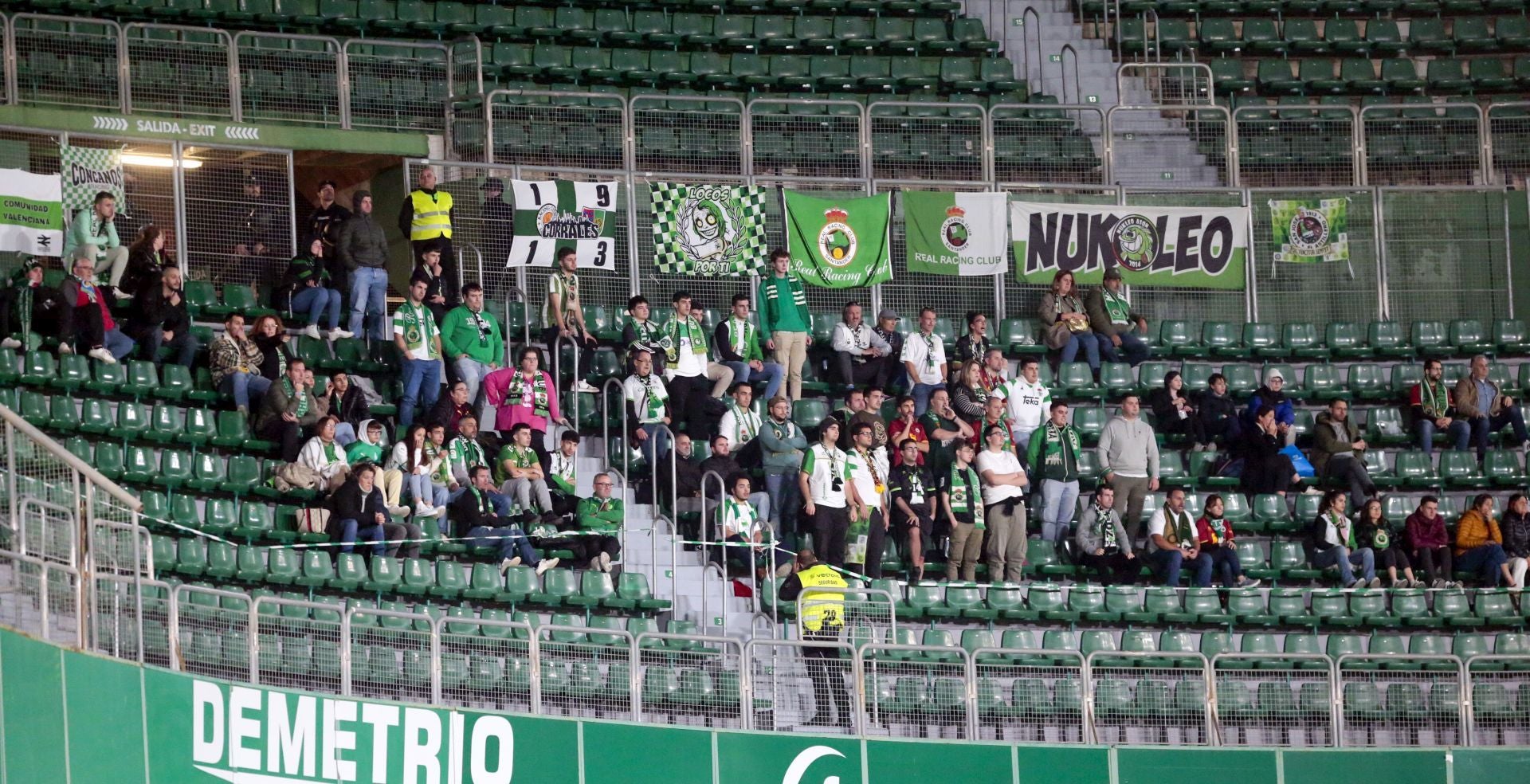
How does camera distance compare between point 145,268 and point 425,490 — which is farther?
point 145,268

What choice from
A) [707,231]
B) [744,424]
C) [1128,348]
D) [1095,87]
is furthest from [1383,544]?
[1095,87]

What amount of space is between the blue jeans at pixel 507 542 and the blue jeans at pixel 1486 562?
322 inches

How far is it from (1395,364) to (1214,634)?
5.25 m

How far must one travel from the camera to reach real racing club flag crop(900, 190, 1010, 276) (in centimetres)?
2202

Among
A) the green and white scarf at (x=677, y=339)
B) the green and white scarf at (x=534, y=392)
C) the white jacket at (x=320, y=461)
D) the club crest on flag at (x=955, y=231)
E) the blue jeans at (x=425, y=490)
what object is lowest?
the blue jeans at (x=425, y=490)

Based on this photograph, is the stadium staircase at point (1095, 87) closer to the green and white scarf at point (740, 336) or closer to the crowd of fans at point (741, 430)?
the crowd of fans at point (741, 430)

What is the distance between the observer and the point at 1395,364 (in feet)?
71.9

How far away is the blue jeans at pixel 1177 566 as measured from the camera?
18641 mm

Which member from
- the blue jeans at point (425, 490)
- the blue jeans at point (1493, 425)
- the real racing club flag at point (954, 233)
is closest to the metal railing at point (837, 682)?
the blue jeans at point (425, 490)

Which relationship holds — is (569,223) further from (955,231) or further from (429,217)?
(955,231)

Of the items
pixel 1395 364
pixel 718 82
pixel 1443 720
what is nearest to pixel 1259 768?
pixel 1443 720

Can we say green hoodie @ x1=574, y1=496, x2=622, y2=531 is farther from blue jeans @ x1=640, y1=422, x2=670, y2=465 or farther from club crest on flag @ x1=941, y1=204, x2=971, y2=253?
club crest on flag @ x1=941, y1=204, x2=971, y2=253

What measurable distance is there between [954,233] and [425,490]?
270 inches

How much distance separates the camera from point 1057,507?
19.3 metres
